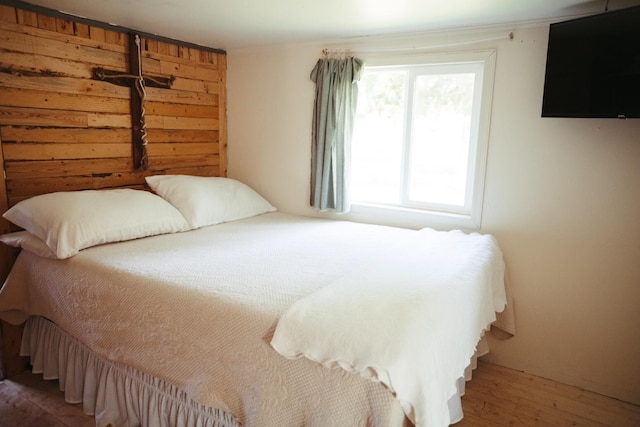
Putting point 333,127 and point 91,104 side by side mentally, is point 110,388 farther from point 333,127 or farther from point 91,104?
point 333,127

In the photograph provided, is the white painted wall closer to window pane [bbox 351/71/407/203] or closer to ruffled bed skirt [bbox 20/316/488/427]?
window pane [bbox 351/71/407/203]

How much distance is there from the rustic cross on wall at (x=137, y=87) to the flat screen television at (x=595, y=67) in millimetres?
2508

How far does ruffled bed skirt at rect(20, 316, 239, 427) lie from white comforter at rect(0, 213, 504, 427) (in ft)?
0.36

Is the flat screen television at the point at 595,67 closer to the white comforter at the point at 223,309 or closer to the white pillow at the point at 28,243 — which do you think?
the white comforter at the point at 223,309

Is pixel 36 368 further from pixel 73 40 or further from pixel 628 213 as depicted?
pixel 628 213

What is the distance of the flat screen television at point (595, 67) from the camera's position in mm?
1956

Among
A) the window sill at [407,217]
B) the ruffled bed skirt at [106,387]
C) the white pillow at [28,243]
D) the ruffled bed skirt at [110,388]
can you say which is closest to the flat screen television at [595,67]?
the window sill at [407,217]

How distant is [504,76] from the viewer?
2.51 meters

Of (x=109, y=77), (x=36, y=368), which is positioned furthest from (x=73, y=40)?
(x=36, y=368)

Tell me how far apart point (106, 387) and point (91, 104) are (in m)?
1.70

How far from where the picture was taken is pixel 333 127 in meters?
3.01

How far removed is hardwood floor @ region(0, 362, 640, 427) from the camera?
2.15 meters

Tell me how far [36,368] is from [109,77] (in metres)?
1.82

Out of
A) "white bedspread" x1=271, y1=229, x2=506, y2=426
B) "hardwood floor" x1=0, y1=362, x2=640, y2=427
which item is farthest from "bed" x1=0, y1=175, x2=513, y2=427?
"hardwood floor" x1=0, y1=362, x2=640, y2=427
